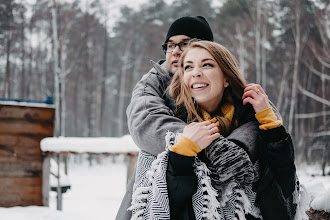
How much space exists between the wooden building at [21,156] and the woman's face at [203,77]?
3279mm

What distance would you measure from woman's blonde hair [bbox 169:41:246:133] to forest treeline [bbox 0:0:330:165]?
1115 cm

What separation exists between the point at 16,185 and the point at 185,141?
368cm

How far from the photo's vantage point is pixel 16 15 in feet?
55.0

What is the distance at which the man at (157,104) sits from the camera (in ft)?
4.35

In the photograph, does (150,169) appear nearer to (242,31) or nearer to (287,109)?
(242,31)

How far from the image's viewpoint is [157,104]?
56.5 inches

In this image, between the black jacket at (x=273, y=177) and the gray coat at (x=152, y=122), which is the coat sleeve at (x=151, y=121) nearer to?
the gray coat at (x=152, y=122)

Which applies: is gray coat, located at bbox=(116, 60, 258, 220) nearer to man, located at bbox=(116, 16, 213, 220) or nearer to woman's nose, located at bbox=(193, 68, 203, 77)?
man, located at bbox=(116, 16, 213, 220)

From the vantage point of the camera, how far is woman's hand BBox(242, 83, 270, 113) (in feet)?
4.46

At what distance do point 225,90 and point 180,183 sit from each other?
600mm

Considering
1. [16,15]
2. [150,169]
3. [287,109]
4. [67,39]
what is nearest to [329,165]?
[287,109]

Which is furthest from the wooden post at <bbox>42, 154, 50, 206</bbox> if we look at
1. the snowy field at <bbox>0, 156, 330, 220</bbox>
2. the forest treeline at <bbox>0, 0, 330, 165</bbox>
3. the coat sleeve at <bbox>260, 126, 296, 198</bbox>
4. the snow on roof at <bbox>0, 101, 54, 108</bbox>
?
the forest treeline at <bbox>0, 0, 330, 165</bbox>

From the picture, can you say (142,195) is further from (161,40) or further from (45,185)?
(161,40)

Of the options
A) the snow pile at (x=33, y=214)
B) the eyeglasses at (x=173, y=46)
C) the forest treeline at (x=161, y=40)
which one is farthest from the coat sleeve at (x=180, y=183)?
the forest treeline at (x=161, y=40)
